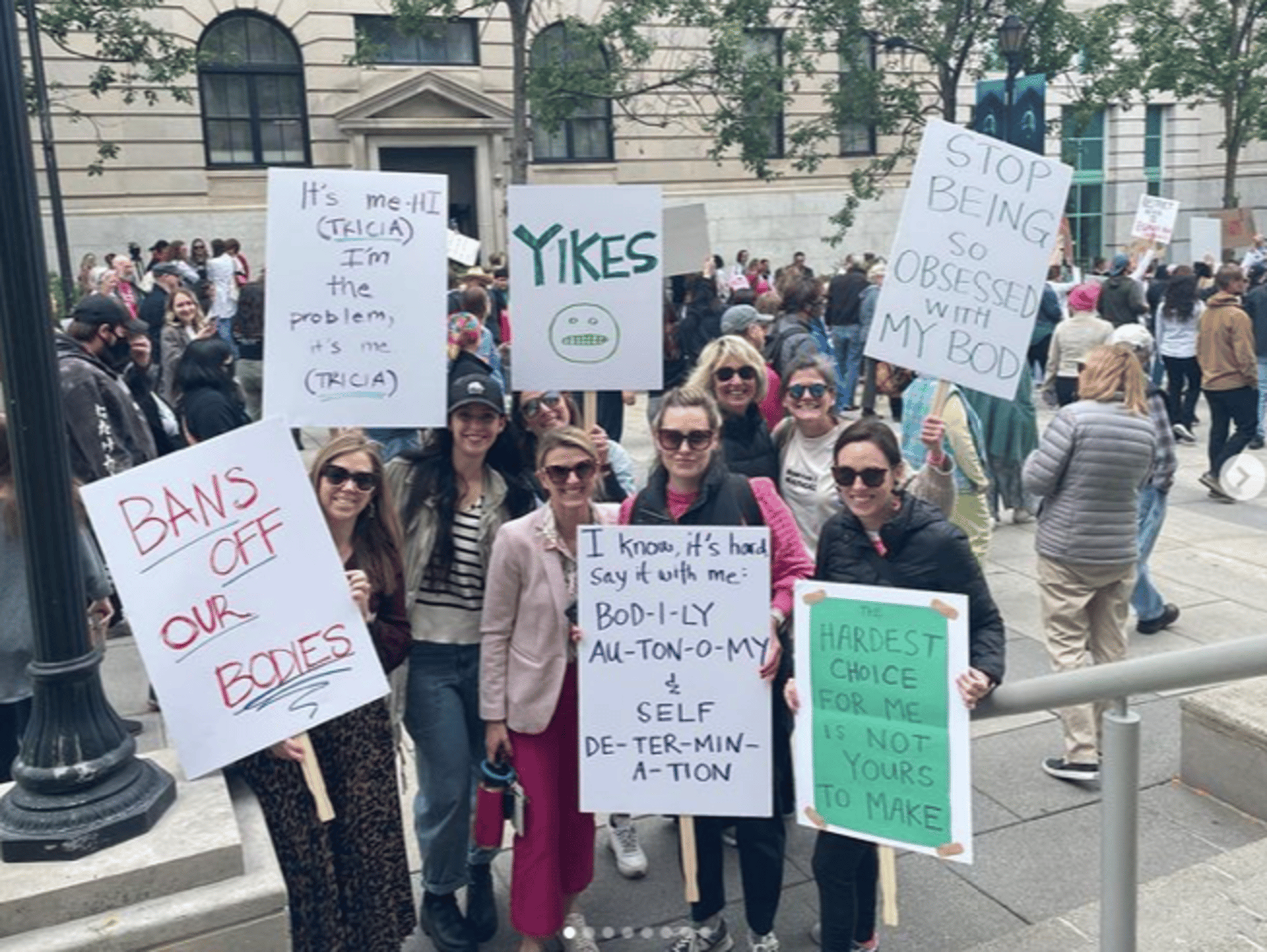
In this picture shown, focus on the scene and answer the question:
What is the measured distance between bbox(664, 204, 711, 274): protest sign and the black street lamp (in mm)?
5359

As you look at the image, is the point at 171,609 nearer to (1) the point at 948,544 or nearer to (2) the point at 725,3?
(1) the point at 948,544

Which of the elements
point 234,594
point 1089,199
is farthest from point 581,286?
point 1089,199

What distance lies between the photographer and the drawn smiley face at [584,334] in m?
4.56

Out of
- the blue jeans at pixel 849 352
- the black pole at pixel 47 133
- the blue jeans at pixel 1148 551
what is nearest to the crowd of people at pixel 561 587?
the blue jeans at pixel 1148 551

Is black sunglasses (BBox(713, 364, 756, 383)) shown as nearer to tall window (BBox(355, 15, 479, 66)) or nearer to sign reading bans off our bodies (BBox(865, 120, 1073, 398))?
sign reading bans off our bodies (BBox(865, 120, 1073, 398))

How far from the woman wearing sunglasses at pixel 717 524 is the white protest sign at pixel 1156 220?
13600mm

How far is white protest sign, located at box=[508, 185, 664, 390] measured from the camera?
14.9 feet

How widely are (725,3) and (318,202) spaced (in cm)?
1702

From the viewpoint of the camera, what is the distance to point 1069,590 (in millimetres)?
5152

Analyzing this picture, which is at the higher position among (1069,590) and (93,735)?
(93,735)

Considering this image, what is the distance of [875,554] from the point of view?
3.61m

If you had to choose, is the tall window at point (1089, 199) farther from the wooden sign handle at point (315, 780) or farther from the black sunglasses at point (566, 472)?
the wooden sign handle at point (315, 780)

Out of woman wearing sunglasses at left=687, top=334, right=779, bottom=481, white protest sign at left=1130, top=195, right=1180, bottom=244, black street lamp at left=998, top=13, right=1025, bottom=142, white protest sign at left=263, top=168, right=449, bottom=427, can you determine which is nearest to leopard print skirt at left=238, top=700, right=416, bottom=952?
white protest sign at left=263, top=168, right=449, bottom=427

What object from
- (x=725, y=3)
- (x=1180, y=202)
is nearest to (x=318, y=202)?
(x=725, y=3)
